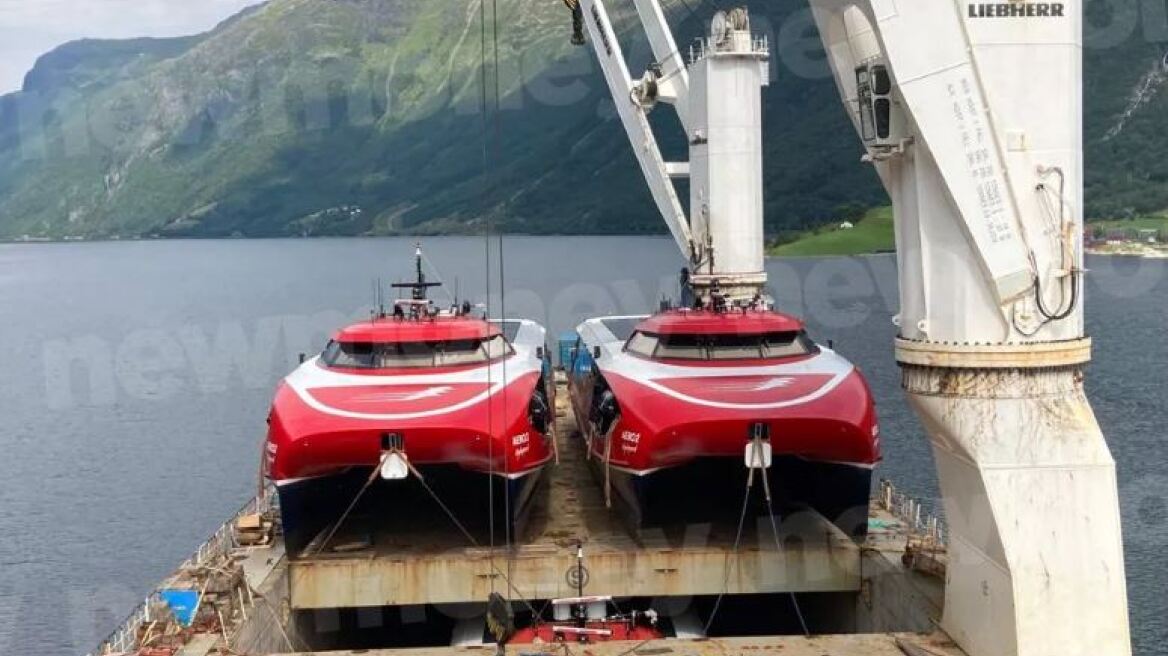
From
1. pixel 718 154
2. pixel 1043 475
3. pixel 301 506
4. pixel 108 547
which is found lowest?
pixel 108 547

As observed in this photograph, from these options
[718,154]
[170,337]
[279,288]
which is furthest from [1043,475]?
[279,288]

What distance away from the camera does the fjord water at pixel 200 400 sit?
104 ft

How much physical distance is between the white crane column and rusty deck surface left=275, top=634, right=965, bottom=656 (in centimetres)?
127

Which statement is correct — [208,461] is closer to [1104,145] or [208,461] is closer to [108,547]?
[108,547]

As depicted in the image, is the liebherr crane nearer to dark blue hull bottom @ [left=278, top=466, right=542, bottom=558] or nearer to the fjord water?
dark blue hull bottom @ [left=278, top=466, right=542, bottom=558]

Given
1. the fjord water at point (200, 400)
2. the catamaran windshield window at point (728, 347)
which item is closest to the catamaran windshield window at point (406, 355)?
the catamaran windshield window at point (728, 347)

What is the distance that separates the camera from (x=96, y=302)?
405 feet

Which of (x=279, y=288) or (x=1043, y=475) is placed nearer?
(x=1043, y=475)

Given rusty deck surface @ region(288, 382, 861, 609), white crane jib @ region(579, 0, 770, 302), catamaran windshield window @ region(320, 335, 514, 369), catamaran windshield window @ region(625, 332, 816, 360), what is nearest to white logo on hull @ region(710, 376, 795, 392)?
catamaran windshield window @ region(625, 332, 816, 360)

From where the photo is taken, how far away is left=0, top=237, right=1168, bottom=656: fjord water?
31.8m

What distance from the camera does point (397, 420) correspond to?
60.4 feet

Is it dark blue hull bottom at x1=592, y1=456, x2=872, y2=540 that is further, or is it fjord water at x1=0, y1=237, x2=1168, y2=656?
fjord water at x1=0, y1=237, x2=1168, y2=656

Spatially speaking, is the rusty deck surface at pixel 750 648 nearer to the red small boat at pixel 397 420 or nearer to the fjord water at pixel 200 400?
the red small boat at pixel 397 420

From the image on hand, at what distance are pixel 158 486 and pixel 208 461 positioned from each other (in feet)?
11.8
